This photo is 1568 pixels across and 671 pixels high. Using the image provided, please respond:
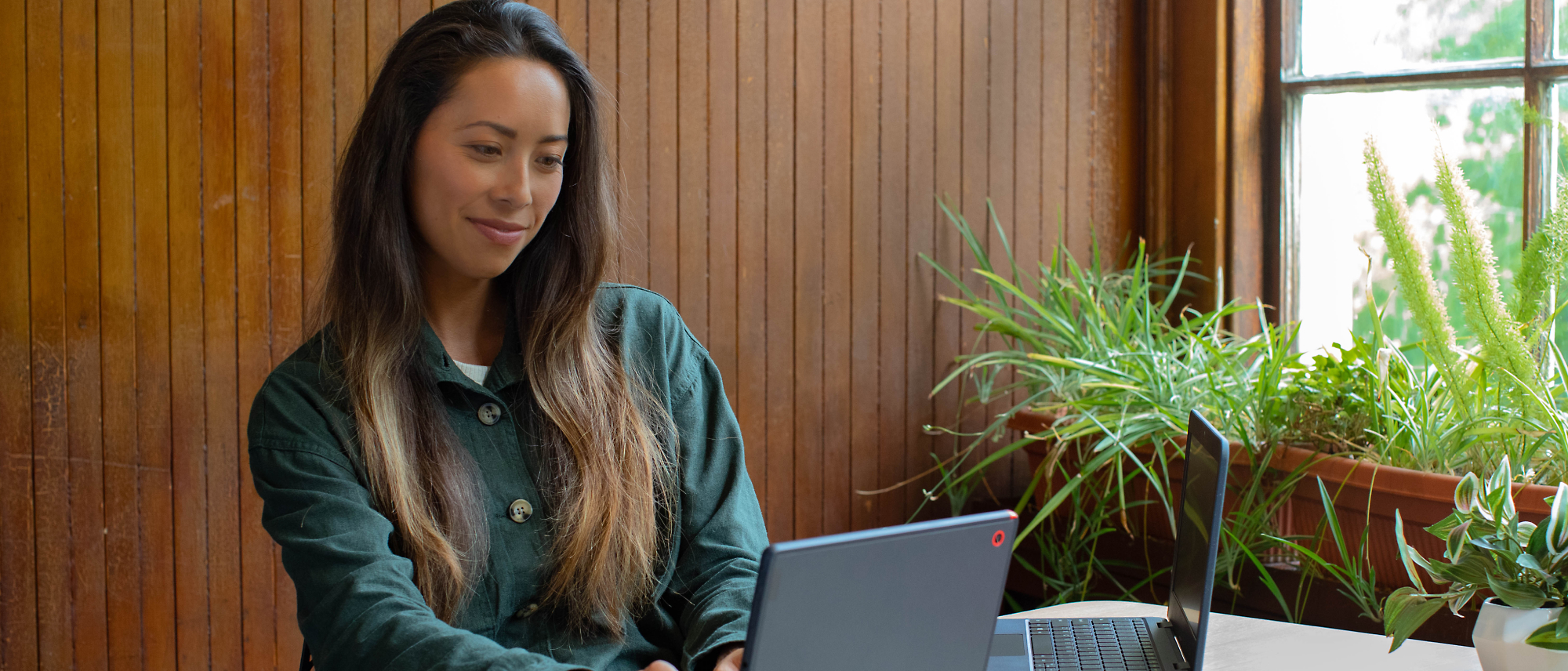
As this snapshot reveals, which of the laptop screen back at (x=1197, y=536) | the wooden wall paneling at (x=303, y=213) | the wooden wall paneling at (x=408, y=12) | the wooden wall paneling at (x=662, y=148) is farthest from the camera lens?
the wooden wall paneling at (x=662, y=148)

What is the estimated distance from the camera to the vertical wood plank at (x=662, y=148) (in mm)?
2475

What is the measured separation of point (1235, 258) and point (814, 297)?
1223 mm

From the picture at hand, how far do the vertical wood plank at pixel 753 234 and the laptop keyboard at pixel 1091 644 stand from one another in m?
1.34

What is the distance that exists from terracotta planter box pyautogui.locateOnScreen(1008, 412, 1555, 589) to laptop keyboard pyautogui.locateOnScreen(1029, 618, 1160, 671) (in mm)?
909

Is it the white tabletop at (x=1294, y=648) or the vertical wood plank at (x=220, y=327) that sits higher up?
the vertical wood plank at (x=220, y=327)

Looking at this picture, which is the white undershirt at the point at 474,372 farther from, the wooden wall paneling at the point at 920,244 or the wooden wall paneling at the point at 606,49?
the wooden wall paneling at the point at 920,244

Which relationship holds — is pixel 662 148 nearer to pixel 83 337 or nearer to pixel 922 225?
pixel 922 225

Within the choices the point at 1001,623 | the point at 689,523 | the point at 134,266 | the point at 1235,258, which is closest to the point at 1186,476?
the point at 1001,623

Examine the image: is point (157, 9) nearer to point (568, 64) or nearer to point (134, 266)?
point (134, 266)

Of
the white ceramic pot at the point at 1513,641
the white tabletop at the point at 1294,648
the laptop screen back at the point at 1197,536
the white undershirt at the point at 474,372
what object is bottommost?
the white tabletop at the point at 1294,648

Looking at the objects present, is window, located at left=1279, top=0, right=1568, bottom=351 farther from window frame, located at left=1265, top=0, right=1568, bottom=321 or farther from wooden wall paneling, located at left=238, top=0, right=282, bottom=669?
wooden wall paneling, located at left=238, top=0, right=282, bottom=669

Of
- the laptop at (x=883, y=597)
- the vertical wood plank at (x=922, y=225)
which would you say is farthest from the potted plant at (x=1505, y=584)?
the vertical wood plank at (x=922, y=225)

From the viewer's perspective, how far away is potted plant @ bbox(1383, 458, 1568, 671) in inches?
45.5

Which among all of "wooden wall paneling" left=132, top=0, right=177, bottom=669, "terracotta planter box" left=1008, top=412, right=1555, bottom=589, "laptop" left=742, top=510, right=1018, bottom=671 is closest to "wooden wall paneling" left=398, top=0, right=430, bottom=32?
"wooden wall paneling" left=132, top=0, right=177, bottom=669
